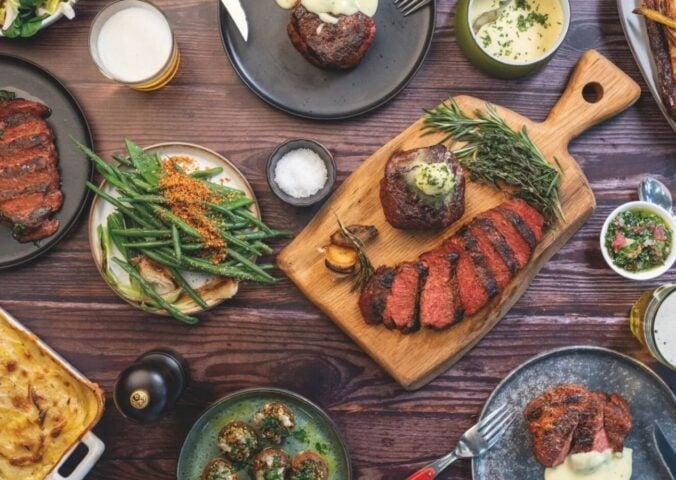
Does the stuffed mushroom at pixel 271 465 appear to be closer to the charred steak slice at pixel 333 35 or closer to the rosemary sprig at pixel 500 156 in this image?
the rosemary sprig at pixel 500 156

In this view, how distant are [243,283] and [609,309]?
162 cm

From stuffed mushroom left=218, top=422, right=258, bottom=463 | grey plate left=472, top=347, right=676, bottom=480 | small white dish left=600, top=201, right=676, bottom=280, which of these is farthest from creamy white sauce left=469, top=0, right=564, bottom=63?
stuffed mushroom left=218, top=422, right=258, bottom=463

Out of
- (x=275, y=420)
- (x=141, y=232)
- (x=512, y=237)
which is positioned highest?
(x=512, y=237)

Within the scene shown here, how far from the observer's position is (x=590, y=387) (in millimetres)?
2961

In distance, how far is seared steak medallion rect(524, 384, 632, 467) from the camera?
2.82 metres

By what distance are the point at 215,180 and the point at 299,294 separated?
0.62 metres

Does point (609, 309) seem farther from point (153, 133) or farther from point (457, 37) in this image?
point (153, 133)

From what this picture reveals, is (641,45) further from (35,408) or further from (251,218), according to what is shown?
(35,408)

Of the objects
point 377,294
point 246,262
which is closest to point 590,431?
point 377,294

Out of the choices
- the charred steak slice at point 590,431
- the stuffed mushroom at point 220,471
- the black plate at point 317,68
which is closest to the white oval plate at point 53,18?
the black plate at point 317,68

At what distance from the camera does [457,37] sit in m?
2.99

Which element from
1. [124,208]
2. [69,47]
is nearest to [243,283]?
[124,208]

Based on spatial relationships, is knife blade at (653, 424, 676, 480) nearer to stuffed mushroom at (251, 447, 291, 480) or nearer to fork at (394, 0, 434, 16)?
stuffed mushroom at (251, 447, 291, 480)

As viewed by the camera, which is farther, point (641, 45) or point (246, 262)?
point (641, 45)
